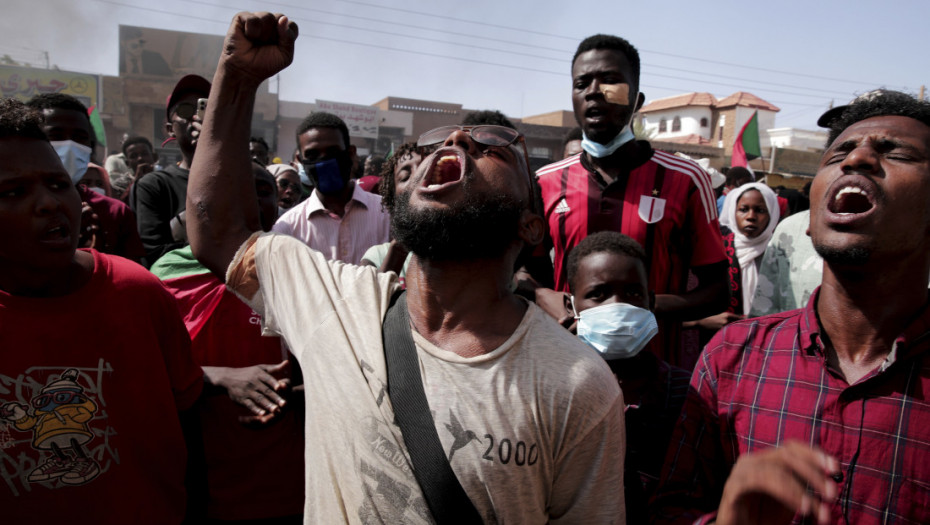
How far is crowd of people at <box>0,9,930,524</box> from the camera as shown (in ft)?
5.13

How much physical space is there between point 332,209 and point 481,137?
2563 millimetres

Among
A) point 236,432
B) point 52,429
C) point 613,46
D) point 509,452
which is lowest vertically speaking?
point 236,432

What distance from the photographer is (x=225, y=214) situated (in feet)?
6.26

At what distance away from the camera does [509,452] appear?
1.53m

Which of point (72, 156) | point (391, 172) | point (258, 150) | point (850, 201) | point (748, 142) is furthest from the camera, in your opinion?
point (748, 142)

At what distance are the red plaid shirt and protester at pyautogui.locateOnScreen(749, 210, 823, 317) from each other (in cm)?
264

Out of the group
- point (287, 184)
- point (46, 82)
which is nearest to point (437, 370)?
point (287, 184)

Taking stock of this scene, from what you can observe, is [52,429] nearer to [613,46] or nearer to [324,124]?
[324,124]

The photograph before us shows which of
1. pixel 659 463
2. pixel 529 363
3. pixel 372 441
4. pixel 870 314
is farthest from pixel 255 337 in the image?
pixel 870 314

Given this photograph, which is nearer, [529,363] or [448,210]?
[529,363]

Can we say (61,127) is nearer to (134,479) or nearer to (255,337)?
(255,337)

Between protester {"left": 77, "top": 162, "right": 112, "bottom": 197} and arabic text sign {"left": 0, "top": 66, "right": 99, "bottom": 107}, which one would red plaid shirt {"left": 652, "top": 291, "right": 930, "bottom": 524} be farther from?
arabic text sign {"left": 0, "top": 66, "right": 99, "bottom": 107}

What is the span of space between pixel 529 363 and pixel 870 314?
3.60 feet

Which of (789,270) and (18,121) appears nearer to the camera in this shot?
(18,121)
